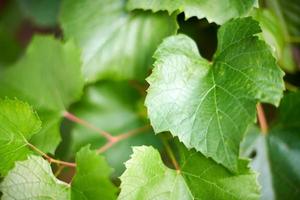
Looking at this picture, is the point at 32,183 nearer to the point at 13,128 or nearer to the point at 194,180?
the point at 13,128

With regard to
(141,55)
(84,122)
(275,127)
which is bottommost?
(275,127)

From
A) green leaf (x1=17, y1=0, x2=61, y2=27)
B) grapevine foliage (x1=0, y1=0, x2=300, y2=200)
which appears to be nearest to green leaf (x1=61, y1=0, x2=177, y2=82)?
grapevine foliage (x1=0, y1=0, x2=300, y2=200)

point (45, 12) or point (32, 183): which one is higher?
point (45, 12)

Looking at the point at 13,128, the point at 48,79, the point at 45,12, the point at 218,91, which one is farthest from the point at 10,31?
the point at 218,91

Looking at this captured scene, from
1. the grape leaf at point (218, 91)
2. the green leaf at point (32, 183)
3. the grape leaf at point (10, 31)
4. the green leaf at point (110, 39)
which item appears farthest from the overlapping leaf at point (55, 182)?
the grape leaf at point (10, 31)

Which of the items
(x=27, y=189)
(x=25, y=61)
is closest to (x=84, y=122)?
(x=25, y=61)

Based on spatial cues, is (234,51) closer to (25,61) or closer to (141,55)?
(141,55)
